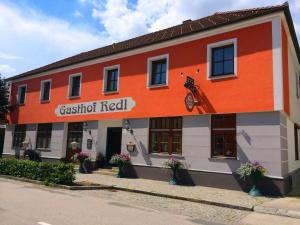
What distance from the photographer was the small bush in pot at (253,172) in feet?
37.6

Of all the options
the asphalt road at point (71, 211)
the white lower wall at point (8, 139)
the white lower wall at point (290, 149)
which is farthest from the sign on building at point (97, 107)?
the white lower wall at point (290, 149)

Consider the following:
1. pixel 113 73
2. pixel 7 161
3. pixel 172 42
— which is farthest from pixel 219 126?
pixel 7 161

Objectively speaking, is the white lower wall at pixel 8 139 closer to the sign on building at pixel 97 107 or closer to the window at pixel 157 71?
the sign on building at pixel 97 107

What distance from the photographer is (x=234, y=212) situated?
9188 mm

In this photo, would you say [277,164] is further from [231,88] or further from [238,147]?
[231,88]

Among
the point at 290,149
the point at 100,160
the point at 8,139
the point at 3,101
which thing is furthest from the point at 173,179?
the point at 3,101

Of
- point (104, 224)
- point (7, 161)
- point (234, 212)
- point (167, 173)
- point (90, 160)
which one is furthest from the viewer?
point (90, 160)

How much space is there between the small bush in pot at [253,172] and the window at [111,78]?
29.2ft

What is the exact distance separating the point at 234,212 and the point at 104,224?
420cm

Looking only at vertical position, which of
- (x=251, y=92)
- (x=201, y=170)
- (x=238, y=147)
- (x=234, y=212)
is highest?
(x=251, y=92)

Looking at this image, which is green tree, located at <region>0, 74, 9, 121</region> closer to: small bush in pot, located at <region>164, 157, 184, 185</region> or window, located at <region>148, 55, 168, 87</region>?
window, located at <region>148, 55, 168, 87</region>

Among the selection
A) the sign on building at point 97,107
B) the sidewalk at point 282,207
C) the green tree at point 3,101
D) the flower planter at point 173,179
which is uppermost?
the green tree at point 3,101

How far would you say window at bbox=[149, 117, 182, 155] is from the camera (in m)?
14.8

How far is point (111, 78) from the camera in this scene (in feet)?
60.8
